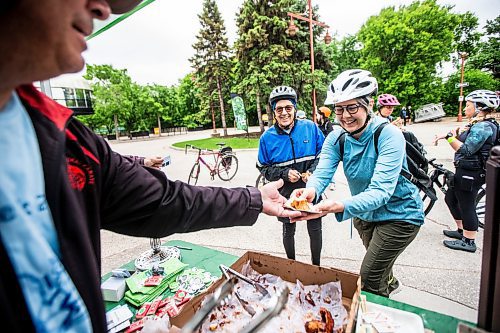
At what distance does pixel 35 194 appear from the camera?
29.0 inches

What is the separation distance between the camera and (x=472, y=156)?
4094 mm

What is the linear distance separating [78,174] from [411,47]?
135 ft

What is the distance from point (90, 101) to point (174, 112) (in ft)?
50.0

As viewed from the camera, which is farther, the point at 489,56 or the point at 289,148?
the point at 489,56

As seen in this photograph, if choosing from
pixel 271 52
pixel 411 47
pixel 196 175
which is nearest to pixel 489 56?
pixel 411 47

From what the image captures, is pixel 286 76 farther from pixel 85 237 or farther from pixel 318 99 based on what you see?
pixel 85 237

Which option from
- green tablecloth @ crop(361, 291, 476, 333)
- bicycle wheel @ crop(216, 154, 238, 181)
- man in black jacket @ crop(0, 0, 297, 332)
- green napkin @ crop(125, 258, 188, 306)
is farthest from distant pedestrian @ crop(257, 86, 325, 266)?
bicycle wheel @ crop(216, 154, 238, 181)

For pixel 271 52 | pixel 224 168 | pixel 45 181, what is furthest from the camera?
pixel 271 52

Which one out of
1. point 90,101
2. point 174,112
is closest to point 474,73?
point 174,112

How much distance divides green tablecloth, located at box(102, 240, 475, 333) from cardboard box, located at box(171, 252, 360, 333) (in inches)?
13.9

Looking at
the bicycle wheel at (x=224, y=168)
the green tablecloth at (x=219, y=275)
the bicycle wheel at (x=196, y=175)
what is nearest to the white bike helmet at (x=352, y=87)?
the green tablecloth at (x=219, y=275)

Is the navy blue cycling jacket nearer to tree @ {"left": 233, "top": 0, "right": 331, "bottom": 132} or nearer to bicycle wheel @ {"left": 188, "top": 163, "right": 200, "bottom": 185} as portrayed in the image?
bicycle wheel @ {"left": 188, "top": 163, "right": 200, "bottom": 185}

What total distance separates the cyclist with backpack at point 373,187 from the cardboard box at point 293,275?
0.44 m

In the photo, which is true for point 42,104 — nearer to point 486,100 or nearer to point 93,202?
point 93,202
